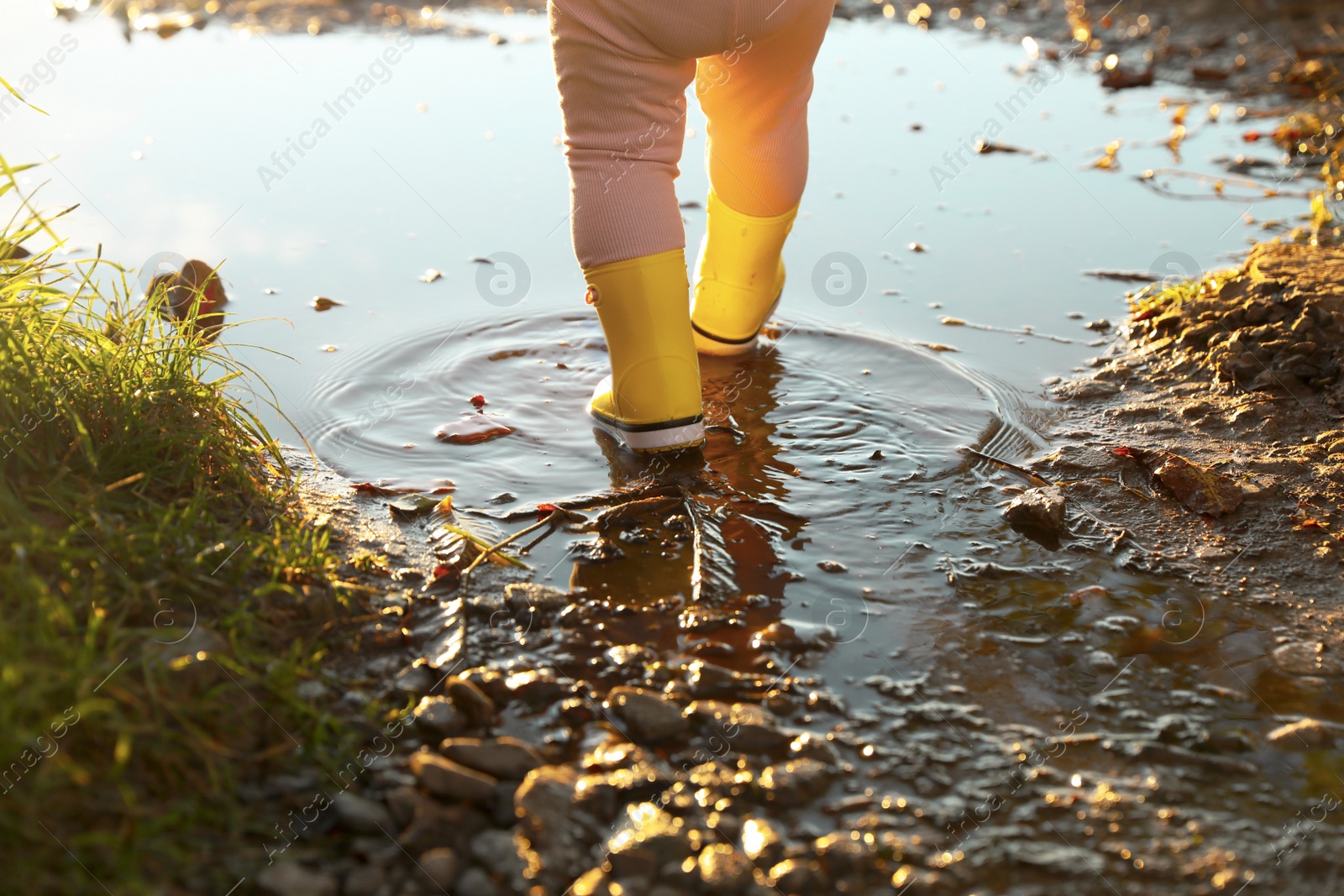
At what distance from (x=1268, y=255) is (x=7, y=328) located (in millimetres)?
3480

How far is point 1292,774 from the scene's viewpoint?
1.64m

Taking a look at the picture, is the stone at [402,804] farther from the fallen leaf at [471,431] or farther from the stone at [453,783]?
the fallen leaf at [471,431]

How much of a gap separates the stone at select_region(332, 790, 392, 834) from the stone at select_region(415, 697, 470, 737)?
18 cm

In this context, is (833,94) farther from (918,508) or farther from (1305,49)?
(918,508)

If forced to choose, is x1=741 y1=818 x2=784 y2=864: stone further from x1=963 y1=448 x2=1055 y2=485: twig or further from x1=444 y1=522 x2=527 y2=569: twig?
x1=963 y1=448 x2=1055 y2=485: twig

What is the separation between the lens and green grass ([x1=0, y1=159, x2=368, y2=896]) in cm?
137

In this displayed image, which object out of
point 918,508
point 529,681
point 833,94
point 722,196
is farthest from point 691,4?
point 833,94

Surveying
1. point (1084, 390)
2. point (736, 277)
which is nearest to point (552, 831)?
point (736, 277)

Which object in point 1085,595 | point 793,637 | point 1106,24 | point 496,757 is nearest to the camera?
point 496,757

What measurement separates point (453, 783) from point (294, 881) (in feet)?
0.81

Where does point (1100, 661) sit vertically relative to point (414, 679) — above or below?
below

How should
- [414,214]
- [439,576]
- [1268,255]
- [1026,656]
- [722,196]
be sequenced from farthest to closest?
1. [414,214]
2. [1268,255]
3. [722,196]
4. [439,576]
5. [1026,656]

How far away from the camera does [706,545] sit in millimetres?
2215

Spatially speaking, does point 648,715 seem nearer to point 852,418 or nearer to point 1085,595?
point 1085,595
